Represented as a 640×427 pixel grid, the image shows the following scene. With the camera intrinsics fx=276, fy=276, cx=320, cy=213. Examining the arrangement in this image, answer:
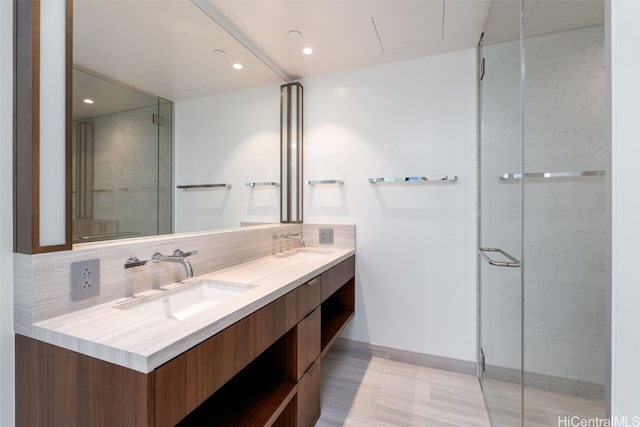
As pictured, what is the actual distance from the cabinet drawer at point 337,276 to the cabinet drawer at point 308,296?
0.10 metres

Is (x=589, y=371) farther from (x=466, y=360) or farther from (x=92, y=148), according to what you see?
(x=92, y=148)

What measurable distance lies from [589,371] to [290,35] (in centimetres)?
212

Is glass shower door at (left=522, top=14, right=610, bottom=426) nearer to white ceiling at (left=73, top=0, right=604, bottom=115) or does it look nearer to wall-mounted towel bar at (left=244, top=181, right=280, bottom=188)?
white ceiling at (left=73, top=0, right=604, bottom=115)

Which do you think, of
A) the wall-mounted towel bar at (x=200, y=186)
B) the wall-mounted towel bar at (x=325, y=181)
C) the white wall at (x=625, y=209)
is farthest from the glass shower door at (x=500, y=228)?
the wall-mounted towel bar at (x=200, y=186)

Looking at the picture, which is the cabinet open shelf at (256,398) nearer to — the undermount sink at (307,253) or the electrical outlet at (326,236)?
the undermount sink at (307,253)

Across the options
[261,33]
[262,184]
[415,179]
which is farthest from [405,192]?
[261,33]

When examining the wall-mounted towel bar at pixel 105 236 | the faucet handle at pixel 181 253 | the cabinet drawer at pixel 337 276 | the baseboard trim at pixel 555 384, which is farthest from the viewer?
the cabinet drawer at pixel 337 276

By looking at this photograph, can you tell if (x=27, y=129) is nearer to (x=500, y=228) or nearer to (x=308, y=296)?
(x=308, y=296)

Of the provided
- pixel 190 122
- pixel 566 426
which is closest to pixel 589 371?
pixel 566 426

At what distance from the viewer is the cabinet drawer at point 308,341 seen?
1.32 m

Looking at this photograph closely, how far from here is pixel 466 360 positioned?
199 cm

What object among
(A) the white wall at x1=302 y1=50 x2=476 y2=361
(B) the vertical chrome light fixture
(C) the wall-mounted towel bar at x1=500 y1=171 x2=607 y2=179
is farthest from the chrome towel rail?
(B) the vertical chrome light fixture

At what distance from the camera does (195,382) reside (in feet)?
2.46

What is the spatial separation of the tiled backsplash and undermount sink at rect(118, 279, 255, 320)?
3.2 inches
